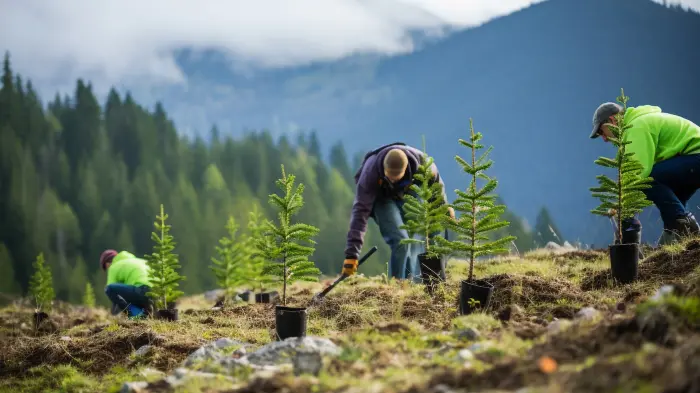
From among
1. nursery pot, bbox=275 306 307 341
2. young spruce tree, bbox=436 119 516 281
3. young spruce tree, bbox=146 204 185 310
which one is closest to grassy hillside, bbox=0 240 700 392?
nursery pot, bbox=275 306 307 341

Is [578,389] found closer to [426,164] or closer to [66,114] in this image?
[426,164]

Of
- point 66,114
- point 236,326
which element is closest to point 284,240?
point 236,326

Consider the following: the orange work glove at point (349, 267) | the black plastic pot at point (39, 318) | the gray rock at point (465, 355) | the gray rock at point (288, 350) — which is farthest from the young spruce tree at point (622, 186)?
the black plastic pot at point (39, 318)

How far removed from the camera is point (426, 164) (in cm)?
796

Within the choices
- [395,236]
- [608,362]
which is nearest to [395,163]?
[395,236]

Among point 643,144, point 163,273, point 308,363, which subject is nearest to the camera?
point 308,363

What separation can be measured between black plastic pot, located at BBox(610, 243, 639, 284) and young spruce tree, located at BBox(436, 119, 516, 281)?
1.41 meters

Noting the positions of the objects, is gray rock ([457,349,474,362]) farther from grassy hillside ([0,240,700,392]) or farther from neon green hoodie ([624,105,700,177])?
neon green hoodie ([624,105,700,177])

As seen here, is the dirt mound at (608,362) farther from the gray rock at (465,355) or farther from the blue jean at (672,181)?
the blue jean at (672,181)

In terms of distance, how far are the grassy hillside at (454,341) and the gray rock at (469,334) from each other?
0.03 ft

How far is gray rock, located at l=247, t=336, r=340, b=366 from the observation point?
15.5ft

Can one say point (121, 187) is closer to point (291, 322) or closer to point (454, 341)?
point (291, 322)

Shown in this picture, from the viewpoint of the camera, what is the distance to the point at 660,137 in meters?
8.65

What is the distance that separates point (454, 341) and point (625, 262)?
306cm
